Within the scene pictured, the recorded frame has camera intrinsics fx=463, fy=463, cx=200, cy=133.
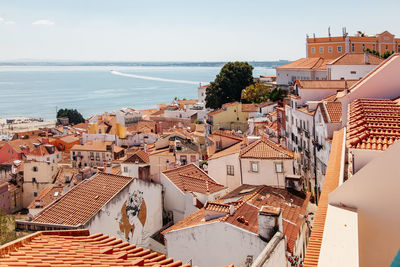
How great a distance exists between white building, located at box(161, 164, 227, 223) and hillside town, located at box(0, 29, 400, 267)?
0.04m

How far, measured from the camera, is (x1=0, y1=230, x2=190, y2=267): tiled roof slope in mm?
4133

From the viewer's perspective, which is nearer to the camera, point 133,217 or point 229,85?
point 133,217

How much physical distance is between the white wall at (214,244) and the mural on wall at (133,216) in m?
2.36

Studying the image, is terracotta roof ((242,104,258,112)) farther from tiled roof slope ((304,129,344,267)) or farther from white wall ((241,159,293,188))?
tiled roof slope ((304,129,344,267))

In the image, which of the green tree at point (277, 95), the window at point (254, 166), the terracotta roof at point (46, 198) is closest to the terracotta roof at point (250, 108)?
the green tree at point (277, 95)

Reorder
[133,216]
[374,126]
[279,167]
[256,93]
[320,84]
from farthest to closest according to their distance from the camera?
[256,93]
[320,84]
[279,167]
[133,216]
[374,126]

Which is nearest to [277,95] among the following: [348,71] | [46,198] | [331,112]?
[348,71]

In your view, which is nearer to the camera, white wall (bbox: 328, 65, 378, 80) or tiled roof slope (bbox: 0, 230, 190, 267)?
tiled roof slope (bbox: 0, 230, 190, 267)

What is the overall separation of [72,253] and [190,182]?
1156 cm

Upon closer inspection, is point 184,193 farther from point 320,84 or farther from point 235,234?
point 320,84

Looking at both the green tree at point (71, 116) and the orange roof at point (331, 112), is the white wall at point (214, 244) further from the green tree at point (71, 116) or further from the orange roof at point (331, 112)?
the green tree at point (71, 116)

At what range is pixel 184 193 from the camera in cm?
1521

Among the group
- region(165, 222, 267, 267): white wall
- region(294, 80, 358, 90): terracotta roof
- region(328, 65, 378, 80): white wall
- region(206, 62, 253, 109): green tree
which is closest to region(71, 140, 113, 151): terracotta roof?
region(206, 62, 253, 109): green tree

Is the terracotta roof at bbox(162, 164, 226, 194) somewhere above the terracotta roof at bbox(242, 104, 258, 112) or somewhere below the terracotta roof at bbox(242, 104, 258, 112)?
below
